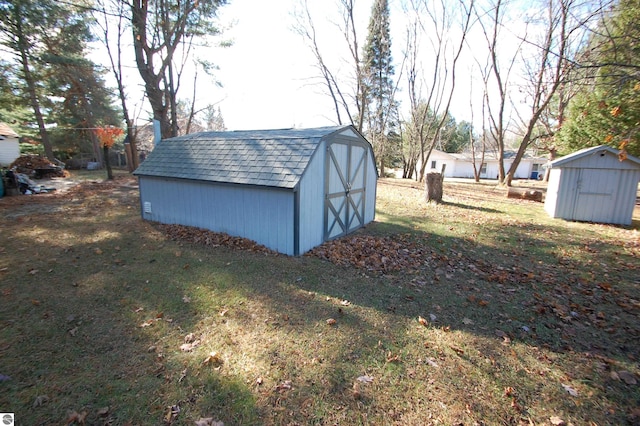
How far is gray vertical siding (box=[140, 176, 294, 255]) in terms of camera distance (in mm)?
6773

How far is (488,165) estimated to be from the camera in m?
43.8

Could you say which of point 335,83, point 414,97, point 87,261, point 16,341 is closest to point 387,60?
point 414,97

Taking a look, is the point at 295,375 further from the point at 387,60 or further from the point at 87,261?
the point at 387,60

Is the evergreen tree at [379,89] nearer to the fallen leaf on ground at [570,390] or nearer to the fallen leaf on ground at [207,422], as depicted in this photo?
the fallen leaf on ground at [570,390]

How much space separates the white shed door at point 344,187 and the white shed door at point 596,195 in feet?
27.4

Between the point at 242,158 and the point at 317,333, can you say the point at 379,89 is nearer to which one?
the point at 242,158

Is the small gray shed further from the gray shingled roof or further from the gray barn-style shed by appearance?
the gray shingled roof

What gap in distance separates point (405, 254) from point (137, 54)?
1832 cm

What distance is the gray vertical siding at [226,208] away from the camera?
6.77 meters

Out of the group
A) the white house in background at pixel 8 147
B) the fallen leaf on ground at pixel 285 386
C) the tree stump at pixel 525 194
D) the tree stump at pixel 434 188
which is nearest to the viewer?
the fallen leaf on ground at pixel 285 386

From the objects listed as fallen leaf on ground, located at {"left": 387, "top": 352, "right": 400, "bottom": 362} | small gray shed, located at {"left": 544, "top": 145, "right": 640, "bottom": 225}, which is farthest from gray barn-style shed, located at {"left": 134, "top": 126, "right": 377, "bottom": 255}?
small gray shed, located at {"left": 544, "top": 145, "right": 640, "bottom": 225}

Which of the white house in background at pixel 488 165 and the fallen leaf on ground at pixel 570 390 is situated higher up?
the white house in background at pixel 488 165

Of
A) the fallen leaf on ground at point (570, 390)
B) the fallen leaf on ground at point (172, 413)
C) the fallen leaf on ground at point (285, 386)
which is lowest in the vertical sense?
the fallen leaf on ground at point (172, 413)

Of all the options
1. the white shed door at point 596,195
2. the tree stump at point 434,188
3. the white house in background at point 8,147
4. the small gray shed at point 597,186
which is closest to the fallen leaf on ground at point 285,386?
the tree stump at point 434,188
